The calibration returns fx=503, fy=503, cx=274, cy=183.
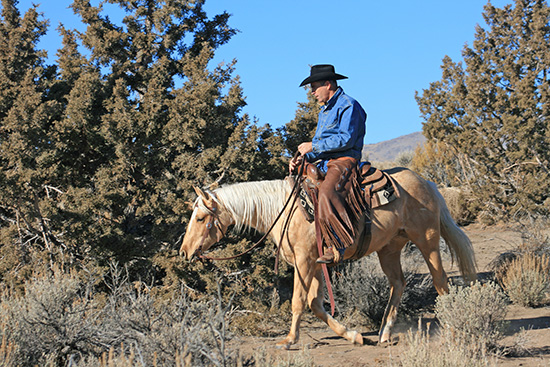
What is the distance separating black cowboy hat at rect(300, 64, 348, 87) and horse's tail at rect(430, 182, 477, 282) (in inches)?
76.6

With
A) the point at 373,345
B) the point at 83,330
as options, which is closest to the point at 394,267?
the point at 373,345

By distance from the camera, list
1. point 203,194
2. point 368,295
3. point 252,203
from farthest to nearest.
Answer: point 368,295 < point 252,203 < point 203,194

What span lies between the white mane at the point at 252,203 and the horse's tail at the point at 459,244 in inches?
81.9

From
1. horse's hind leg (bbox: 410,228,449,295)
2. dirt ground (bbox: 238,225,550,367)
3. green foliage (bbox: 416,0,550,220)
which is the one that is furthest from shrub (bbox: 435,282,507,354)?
green foliage (bbox: 416,0,550,220)

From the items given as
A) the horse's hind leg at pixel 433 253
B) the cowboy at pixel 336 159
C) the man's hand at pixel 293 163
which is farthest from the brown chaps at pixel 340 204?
the horse's hind leg at pixel 433 253

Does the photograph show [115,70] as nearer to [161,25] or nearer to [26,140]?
[161,25]

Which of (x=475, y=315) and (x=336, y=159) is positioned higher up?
(x=336, y=159)

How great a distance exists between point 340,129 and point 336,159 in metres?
0.34

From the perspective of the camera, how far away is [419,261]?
9.77m

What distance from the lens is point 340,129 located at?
538 centimetres

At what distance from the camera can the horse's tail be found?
20.4 feet

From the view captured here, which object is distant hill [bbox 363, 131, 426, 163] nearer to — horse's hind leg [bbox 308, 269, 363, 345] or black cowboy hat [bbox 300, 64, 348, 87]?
black cowboy hat [bbox 300, 64, 348, 87]

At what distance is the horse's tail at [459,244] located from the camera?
20.4 ft

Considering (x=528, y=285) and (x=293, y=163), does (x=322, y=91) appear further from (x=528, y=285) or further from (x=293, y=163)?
(x=528, y=285)
